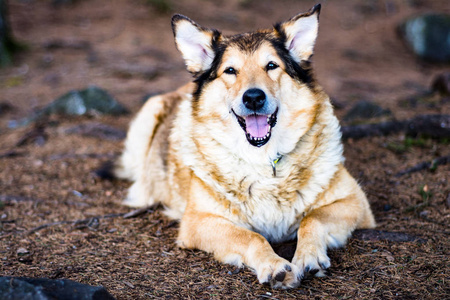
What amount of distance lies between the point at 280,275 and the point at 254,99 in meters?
1.53

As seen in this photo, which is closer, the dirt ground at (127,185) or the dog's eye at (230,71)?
the dirt ground at (127,185)

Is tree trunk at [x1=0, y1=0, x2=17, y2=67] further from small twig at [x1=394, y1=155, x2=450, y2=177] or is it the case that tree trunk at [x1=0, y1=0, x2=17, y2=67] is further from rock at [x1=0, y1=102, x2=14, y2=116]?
small twig at [x1=394, y1=155, x2=450, y2=177]

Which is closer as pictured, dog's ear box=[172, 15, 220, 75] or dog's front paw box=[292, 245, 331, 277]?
dog's front paw box=[292, 245, 331, 277]

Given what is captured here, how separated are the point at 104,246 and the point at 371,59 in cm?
1094

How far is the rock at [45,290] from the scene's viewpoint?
8.47 feet

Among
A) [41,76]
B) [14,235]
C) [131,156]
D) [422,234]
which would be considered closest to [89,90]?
[131,156]

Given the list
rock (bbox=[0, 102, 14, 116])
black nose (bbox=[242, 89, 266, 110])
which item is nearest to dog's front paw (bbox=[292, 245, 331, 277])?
black nose (bbox=[242, 89, 266, 110])

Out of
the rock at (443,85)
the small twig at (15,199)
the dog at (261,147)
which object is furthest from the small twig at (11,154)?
the rock at (443,85)

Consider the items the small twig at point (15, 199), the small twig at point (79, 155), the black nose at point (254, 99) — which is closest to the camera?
the black nose at point (254, 99)

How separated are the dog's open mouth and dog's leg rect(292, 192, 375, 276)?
82 cm

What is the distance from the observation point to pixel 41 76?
35.6 ft

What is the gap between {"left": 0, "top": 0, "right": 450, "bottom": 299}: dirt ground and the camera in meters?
3.39

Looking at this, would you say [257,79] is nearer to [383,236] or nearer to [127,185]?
[383,236]

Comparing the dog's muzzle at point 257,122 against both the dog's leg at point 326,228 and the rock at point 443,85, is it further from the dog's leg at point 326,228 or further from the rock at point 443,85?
the rock at point 443,85
